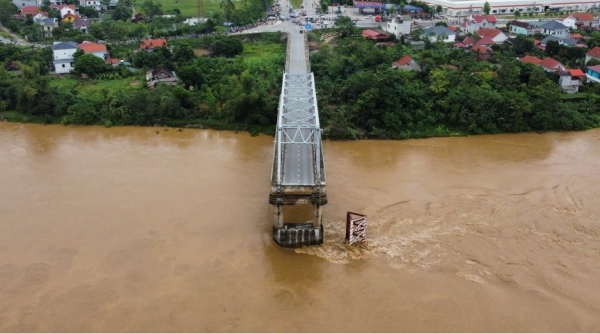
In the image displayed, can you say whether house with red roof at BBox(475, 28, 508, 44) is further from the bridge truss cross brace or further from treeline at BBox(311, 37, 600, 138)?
the bridge truss cross brace

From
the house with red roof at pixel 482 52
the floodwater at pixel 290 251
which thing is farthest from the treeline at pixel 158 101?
the house with red roof at pixel 482 52

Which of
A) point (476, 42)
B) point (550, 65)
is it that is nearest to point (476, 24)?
point (476, 42)

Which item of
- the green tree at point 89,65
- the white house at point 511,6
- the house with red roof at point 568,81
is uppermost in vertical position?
the white house at point 511,6

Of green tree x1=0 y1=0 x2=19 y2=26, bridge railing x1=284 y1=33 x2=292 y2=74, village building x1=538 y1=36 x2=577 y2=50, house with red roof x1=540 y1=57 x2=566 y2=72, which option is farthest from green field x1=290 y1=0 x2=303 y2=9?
house with red roof x1=540 y1=57 x2=566 y2=72

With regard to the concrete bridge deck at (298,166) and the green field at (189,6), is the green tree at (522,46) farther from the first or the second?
the green field at (189,6)

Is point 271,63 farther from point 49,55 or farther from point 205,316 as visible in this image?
point 205,316

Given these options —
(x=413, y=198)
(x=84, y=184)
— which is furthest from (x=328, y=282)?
(x=84, y=184)
